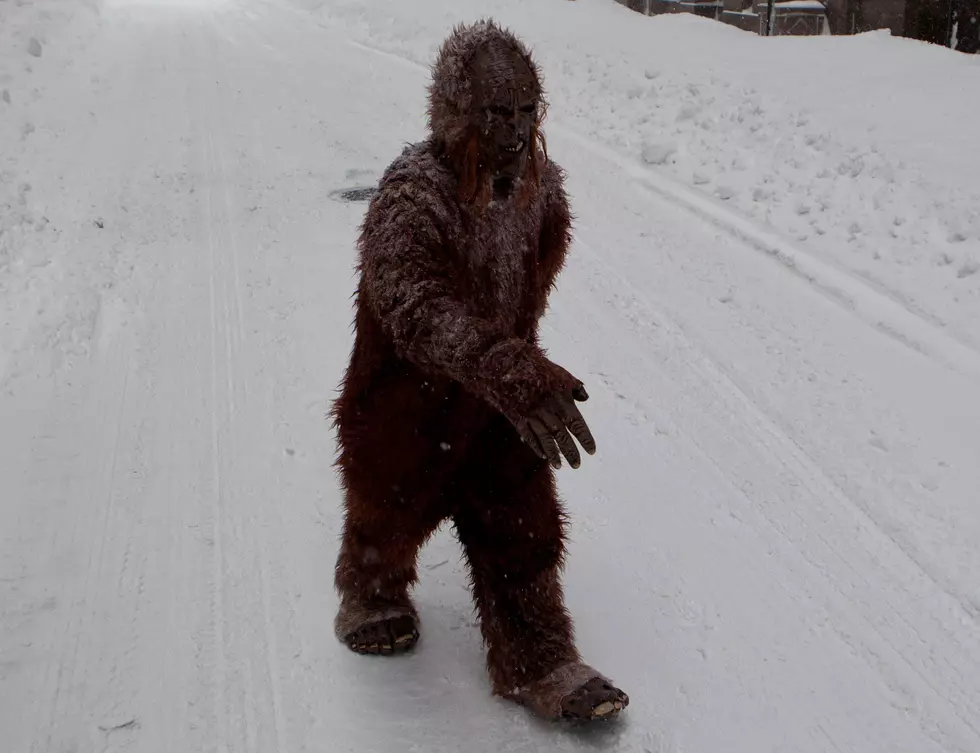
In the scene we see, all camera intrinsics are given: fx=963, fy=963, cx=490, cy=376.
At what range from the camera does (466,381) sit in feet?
6.82

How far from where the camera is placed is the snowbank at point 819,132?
6086 mm

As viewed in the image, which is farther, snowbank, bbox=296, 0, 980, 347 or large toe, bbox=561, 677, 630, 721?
snowbank, bbox=296, 0, 980, 347

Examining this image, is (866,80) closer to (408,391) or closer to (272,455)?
(272,455)

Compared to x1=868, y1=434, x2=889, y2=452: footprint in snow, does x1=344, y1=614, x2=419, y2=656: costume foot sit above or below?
below

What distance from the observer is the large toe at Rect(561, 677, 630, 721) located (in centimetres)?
249

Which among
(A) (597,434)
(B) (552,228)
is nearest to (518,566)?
(B) (552,228)

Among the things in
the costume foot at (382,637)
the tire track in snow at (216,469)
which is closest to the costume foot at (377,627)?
the costume foot at (382,637)

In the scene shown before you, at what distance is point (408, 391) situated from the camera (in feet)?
8.27

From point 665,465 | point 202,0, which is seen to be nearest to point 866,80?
point 665,465

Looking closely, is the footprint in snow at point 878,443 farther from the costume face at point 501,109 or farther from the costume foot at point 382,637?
the costume face at point 501,109

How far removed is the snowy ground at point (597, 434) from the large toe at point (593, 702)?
0.14 m

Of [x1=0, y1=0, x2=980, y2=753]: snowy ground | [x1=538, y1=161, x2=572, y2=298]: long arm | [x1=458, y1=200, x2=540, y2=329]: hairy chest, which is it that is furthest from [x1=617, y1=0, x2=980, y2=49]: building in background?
[x1=458, y1=200, x2=540, y2=329]: hairy chest

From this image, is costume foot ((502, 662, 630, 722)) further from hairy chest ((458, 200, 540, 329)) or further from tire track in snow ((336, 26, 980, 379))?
tire track in snow ((336, 26, 980, 379))

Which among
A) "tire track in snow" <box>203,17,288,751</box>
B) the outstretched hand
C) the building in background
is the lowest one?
"tire track in snow" <box>203,17,288,751</box>
